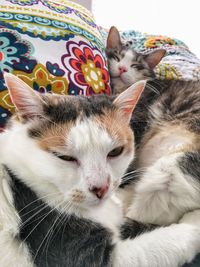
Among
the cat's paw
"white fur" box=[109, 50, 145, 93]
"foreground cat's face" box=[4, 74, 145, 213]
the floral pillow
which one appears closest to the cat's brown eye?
"foreground cat's face" box=[4, 74, 145, 213]

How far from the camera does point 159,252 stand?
0.71m

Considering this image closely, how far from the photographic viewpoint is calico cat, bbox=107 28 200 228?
3.01 feet

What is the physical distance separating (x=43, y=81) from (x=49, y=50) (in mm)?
134

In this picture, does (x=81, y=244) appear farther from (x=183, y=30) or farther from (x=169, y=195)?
(x=183, y=30)

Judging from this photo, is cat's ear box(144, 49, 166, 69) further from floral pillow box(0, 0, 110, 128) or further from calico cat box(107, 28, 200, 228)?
floral pillow box(0, 0, 110, 128)

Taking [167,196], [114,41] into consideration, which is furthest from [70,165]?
[114,41]

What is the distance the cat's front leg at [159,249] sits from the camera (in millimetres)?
699

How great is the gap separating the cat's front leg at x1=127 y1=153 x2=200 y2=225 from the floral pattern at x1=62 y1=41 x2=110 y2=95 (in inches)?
16.2

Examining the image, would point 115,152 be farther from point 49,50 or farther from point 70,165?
point 49,50

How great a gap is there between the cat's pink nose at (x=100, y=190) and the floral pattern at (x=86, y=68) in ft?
1.74

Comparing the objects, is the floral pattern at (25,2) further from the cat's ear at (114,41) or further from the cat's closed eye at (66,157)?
the cat's closed eye at (66,157)

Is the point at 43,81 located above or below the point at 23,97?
below

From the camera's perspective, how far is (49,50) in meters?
1.16

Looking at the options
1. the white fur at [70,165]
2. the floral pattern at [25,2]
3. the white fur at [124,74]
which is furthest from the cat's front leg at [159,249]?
the floral pattern at [25,2]
